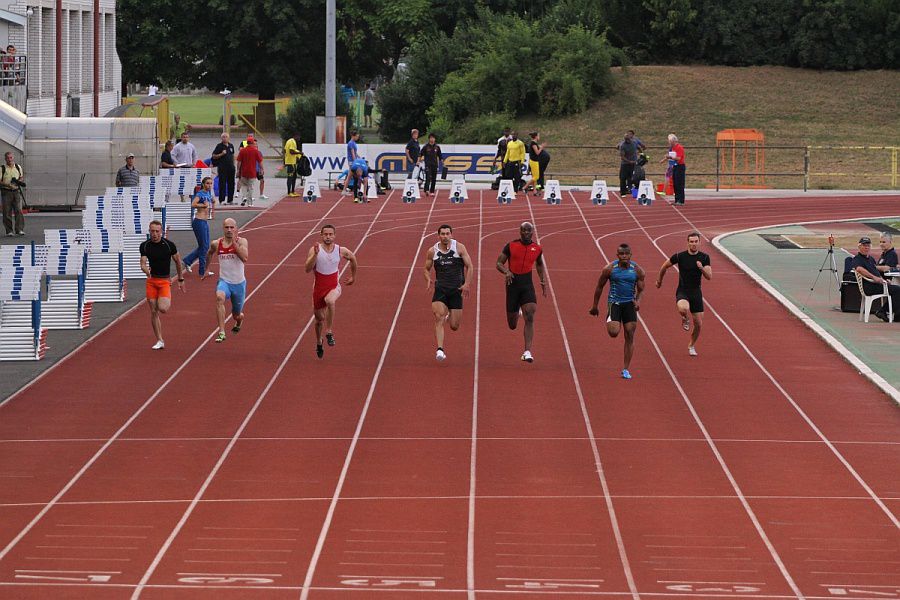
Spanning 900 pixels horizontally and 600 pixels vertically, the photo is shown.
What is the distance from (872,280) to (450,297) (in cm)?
722

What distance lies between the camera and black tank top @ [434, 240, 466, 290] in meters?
18.4

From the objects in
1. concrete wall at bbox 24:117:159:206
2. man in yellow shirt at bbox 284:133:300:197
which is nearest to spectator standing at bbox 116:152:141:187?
concrete wall at bbox 24:117:159:206

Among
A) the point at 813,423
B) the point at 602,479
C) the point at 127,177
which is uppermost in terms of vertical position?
the point at 127,177

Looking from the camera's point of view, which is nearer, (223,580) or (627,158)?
(223,580)

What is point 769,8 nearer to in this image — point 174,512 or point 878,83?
point 878,83

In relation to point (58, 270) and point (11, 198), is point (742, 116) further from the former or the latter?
point (58, 270)

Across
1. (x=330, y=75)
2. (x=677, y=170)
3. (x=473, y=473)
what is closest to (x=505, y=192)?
(x=677, y=170)

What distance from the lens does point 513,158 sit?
39844 millimetres

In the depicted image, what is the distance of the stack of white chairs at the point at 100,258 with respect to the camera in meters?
23.0

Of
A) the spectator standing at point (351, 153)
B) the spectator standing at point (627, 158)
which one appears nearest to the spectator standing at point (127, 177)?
the spectator standing at point (351, 153)

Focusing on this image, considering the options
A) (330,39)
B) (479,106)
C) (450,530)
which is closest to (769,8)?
(479,106)

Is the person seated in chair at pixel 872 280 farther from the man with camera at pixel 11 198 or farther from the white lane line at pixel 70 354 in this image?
the man with camera at pixel 11 198

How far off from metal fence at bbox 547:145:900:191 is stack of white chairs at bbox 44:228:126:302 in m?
23.4

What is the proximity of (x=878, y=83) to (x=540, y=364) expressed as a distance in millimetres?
48472
